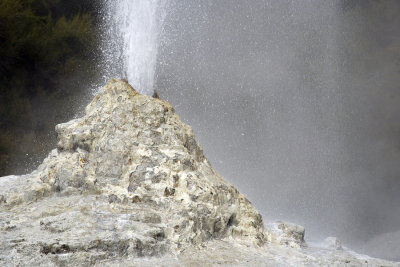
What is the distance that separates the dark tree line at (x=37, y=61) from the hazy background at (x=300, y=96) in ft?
4.62

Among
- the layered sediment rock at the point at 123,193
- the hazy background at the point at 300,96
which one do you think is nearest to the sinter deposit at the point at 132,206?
the layered sediment rock at the point at 123,193

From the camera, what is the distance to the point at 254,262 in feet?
7.18

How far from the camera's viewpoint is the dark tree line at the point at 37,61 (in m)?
6.80

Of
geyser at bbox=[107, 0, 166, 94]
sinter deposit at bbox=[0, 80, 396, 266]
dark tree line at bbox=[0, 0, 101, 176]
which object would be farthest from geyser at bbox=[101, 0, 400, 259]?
sinter deposit at bbox=[0, 80, 396, 266]

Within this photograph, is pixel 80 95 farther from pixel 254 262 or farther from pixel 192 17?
pixel 254 262

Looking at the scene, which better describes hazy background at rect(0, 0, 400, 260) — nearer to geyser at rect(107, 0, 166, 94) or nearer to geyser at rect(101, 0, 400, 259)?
geyser at rect(101, 0, 400, 259)

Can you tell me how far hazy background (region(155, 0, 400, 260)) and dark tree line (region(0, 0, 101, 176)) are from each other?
1409mm

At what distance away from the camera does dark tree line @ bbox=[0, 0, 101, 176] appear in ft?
22.3

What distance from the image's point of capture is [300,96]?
373 inches

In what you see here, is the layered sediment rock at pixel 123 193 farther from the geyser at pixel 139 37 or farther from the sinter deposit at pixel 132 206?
the geyser at pixel 139 37

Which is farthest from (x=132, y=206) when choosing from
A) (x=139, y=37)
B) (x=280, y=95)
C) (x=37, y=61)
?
(x=280, y=95)

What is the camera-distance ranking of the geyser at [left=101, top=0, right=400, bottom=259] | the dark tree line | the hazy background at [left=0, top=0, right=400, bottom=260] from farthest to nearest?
the geyser at [left=101, top=0, right=400, bottom=259]
the hazy background at [left=0, top=0, right=400, bottom=260]
the dark tree line

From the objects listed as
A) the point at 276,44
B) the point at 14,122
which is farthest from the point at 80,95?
the point at 276,44

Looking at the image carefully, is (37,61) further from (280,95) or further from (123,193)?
(123,193)
